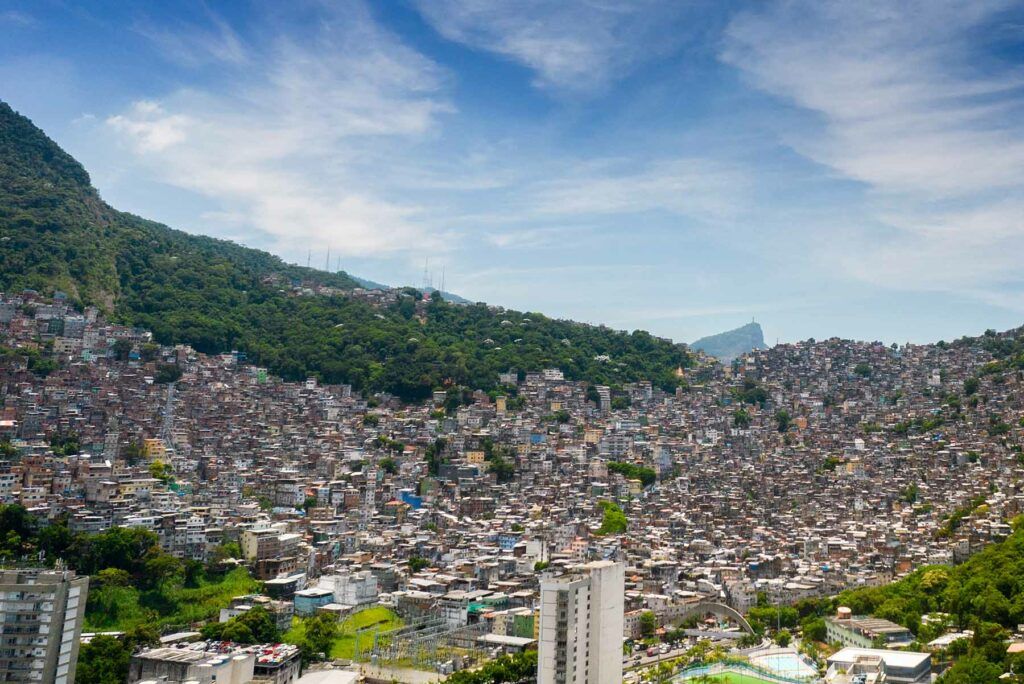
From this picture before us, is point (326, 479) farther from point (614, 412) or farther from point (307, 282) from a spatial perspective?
point (307, 282)

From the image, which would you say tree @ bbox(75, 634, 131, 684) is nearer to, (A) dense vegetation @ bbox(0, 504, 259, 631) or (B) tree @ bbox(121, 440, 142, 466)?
(A) dense vegetation @ bbox(0, 504, 259, 631)

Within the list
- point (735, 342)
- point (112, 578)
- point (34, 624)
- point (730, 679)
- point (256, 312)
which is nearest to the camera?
point (34, 624)

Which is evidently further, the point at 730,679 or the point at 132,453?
the point at 132,453

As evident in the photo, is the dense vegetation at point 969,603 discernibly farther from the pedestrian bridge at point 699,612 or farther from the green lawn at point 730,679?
the green lawn at point 730,679

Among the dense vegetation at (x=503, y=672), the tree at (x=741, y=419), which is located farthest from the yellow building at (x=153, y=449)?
the tree at (x=741, y=419)

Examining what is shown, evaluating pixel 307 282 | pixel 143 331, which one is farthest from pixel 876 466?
pixel 307 282

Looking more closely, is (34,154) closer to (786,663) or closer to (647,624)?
(647,624)

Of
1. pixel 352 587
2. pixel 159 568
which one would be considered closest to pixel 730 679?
pixel 352 587
